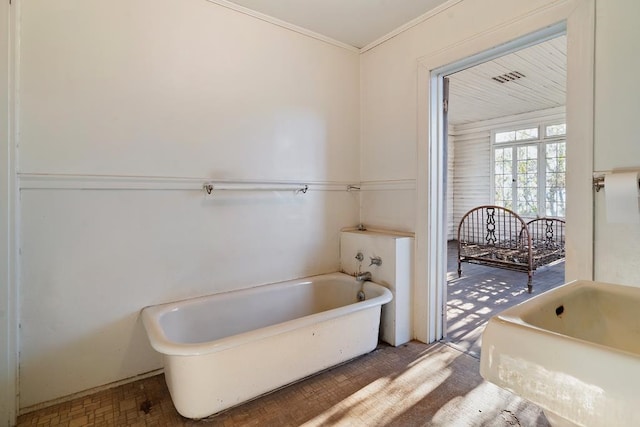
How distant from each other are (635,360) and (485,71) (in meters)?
3.82

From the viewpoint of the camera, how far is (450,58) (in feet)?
6.91

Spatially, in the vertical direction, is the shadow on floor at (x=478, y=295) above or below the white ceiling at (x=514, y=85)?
below

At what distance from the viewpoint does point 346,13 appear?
88.2 inches

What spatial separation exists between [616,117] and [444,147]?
102 centimetres

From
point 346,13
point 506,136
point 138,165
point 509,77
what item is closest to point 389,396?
point 138,165

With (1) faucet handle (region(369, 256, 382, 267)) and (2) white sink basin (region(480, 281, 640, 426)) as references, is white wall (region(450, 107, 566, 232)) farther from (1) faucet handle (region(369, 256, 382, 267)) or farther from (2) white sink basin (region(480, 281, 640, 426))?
(2) white sink basin (region(480, 281, 640, 426))

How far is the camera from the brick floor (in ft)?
4.94

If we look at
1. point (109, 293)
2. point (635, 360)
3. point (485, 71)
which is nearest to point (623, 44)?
point (635, 360)

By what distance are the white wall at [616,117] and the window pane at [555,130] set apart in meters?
4.38

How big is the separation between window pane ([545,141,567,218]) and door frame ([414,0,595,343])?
13.2ft

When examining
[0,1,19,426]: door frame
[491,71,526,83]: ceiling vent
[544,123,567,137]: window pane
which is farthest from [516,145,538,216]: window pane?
[0,1,19,426]: door frame

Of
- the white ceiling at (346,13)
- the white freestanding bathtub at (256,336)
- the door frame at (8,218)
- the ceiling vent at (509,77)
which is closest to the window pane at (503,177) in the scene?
the ceiling vent at (509,77)

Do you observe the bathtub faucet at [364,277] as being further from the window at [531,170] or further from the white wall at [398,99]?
the window at [531,170]

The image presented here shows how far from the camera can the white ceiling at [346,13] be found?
6.95 ft
